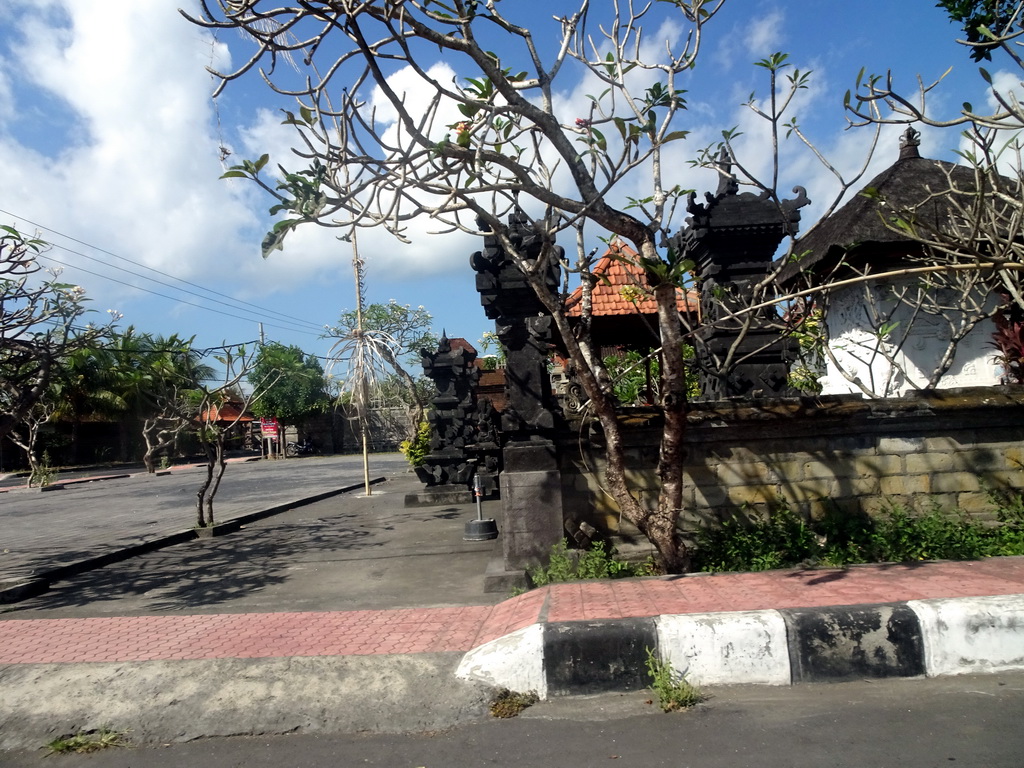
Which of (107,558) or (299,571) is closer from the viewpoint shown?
(299,571)

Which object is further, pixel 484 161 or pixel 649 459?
pixel 649 459

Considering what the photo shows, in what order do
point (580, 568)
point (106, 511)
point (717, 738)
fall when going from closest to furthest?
point (717, 738)
point (580, 568)
point (106, 511)

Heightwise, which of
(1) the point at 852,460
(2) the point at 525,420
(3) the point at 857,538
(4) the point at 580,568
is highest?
(2) the point at 525,420

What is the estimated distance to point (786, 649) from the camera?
4.60 metres

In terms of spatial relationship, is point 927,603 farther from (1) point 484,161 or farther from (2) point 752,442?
(1) point 484,161

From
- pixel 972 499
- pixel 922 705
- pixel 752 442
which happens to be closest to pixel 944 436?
pixel 972 499

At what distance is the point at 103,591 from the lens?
7926mm

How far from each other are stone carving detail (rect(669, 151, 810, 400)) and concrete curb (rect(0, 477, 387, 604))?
7.19 m

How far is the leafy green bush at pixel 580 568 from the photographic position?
6.37 meters

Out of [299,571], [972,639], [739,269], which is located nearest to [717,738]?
[972,639]

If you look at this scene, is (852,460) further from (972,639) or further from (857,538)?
(972,639)

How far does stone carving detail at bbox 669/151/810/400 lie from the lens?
7.48m

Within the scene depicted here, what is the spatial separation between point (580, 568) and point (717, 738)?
261cm

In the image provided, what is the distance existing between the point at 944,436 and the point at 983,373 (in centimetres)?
478
